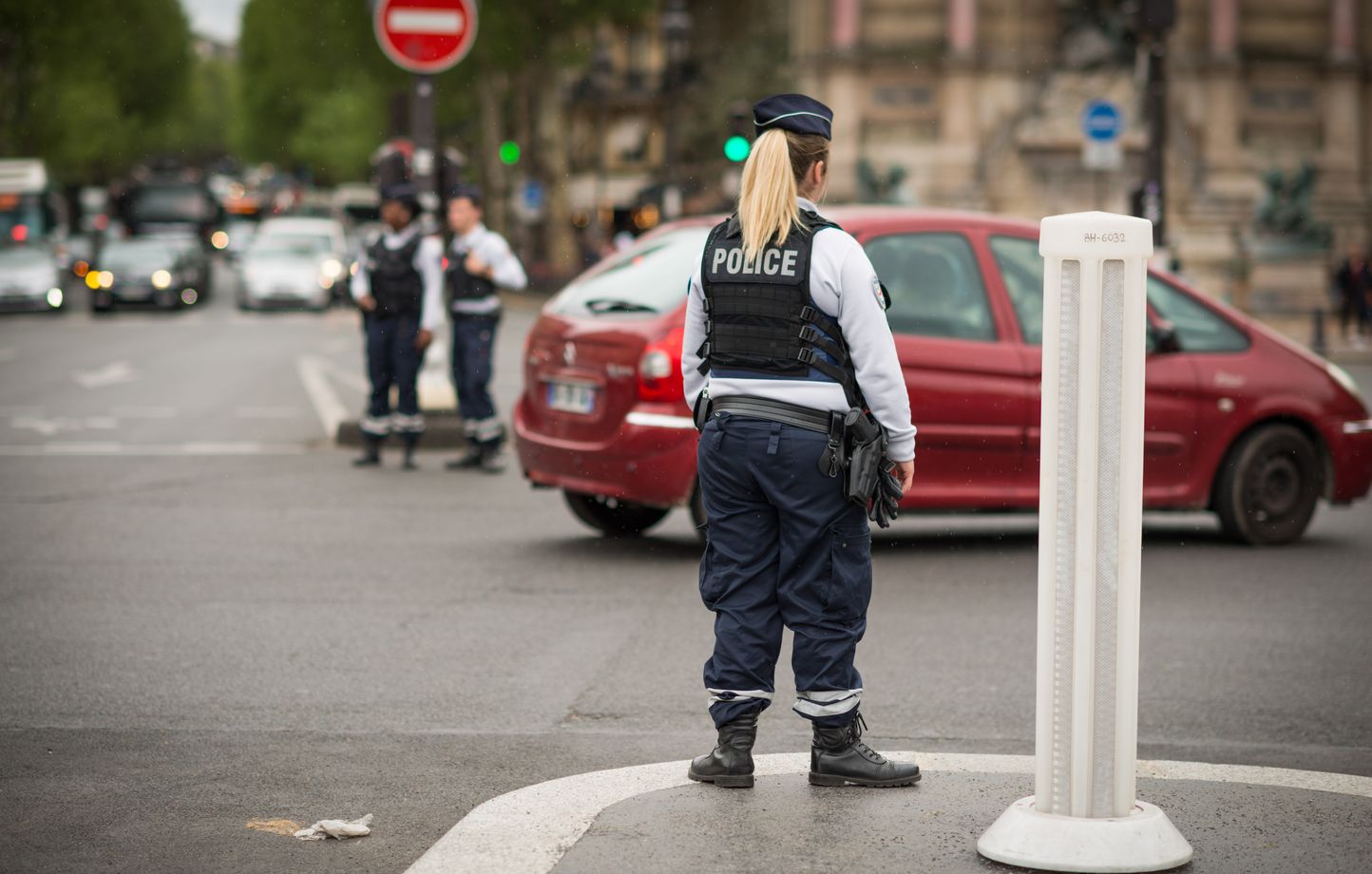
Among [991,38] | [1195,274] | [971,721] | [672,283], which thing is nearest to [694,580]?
[672,283]

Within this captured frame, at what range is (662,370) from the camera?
9266mm

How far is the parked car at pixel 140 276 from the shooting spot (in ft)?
127

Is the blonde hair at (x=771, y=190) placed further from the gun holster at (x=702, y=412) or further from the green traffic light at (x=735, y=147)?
the green traffic light at (x=735, y=147)

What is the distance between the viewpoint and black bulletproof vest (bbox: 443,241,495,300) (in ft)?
43.5

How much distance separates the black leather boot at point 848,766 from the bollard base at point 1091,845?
72 cm

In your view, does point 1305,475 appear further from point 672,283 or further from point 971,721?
point 971,721

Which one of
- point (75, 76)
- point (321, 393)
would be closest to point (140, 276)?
point (321, 393)

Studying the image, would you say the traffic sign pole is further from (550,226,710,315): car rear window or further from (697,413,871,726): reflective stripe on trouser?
(697,413,871,726): reflective stripe on trouser

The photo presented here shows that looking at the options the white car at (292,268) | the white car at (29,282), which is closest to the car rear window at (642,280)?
the white car at (292,268)

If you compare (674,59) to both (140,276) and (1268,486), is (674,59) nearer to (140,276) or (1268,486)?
(140,276)

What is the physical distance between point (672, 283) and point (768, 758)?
14.3ft

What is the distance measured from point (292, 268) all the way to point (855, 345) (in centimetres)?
3631

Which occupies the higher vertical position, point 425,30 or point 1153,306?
point 425,30

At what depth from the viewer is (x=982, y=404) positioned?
957 centimetres
